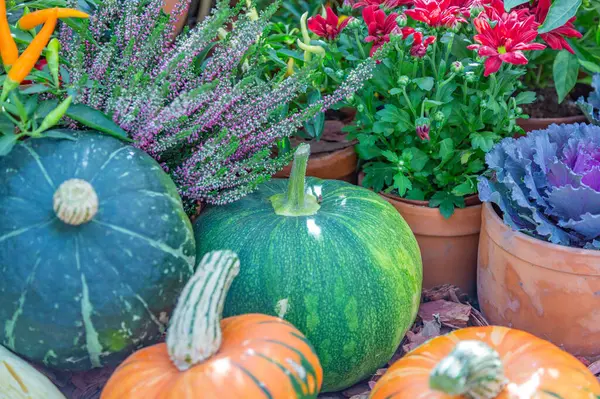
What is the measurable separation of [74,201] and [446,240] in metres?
1.16

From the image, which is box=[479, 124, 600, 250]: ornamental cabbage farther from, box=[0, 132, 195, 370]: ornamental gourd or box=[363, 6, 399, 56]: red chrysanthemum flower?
box=[0, 132, 195, 370]: ornamental gourd

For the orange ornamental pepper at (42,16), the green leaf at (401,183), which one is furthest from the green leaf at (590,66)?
the orange ornamental pepper at (42,16)

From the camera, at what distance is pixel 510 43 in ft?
5.34

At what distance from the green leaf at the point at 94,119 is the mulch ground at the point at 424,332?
62cm

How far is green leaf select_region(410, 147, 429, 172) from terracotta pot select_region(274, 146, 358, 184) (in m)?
0.33

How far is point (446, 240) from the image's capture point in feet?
6.63

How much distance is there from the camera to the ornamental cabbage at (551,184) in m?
1.62

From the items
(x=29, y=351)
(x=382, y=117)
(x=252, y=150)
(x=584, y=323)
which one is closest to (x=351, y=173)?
(x=382, y=117)

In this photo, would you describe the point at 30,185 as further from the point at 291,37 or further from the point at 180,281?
the point at 291,37

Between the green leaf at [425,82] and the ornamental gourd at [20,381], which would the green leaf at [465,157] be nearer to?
the green leaf at [425,82]

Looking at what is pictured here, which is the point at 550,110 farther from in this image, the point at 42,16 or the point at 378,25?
the point at 42,16

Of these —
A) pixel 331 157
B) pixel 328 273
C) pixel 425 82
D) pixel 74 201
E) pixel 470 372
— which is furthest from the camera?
pixel 331 157

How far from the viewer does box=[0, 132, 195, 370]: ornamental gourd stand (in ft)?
4.33

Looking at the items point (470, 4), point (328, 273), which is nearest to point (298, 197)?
point (328, 273)
